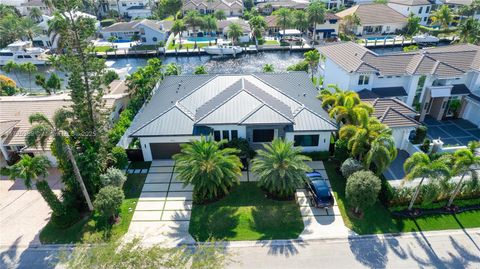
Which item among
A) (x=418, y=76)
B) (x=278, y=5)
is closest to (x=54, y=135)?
(x=418, y=76)

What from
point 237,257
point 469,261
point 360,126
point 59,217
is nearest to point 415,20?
point 360,126

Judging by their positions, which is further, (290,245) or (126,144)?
(126,144)

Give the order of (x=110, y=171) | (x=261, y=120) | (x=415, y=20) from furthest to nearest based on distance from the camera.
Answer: (x=415, y=20) → (x=261, y=120) → (x=110, y=171)

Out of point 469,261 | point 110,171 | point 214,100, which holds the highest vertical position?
point 214,100

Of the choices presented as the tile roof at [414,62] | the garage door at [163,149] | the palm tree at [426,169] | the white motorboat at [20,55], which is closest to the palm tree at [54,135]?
the garage door at [163,149]

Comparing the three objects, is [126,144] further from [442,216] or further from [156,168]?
[442,216]

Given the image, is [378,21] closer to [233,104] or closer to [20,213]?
[233,104]

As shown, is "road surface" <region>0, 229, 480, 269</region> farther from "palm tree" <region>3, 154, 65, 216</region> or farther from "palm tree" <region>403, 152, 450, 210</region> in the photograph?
"palm tree" <region>3, 154, 65, 216</region>
